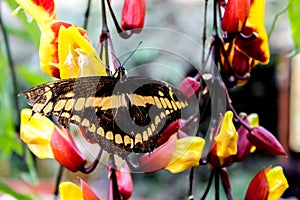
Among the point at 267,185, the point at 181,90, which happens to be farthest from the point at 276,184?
the point at 181,90

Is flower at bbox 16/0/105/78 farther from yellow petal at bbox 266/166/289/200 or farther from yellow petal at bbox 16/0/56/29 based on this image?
yellow petal at bbox 266/166/289/200

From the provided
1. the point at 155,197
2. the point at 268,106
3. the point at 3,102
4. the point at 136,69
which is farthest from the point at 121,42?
the point at 268,106

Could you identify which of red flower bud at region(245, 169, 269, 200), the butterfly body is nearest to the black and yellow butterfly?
the butterfly body

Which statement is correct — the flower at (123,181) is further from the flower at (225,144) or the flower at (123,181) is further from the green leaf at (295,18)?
the green leaf at (295,18)

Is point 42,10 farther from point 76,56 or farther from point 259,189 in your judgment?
point 259,189

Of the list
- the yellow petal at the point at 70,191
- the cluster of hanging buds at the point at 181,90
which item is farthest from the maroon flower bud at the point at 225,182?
the yellow petal at the point at 70,191
